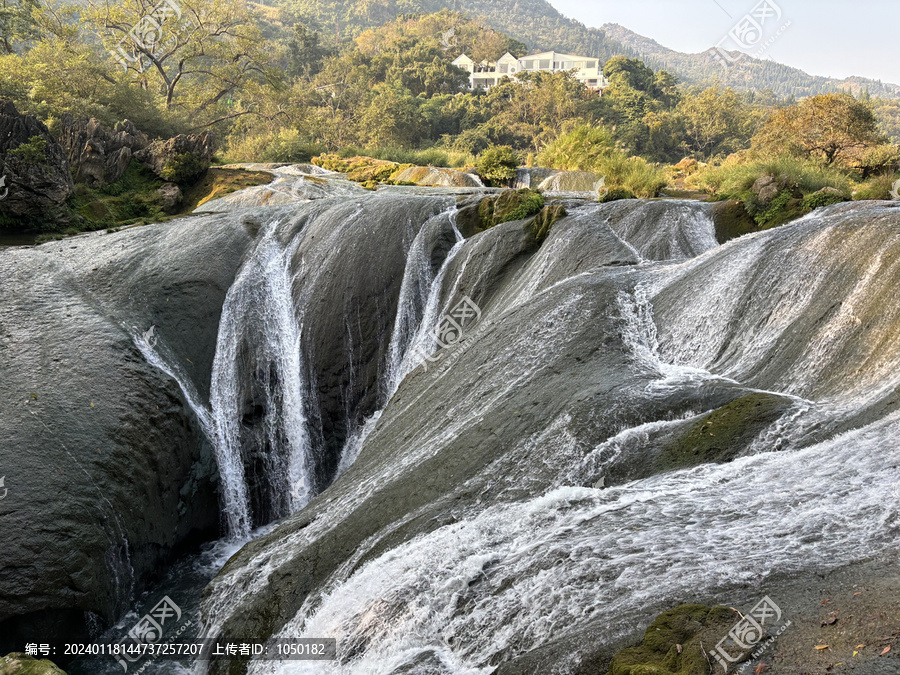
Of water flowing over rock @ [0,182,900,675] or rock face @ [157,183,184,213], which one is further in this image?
rock face @ [157,183,184,213]

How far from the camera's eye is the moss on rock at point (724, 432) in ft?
15.6

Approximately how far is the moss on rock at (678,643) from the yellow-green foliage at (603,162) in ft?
44.4

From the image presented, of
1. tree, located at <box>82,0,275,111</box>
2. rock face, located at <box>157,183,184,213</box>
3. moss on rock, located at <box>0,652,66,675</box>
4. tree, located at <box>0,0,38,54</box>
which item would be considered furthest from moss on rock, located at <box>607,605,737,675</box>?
tree, located at <box>0,0,38,54</box>

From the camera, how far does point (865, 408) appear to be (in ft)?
15.1

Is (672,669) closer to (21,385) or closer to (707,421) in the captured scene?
(707,421)

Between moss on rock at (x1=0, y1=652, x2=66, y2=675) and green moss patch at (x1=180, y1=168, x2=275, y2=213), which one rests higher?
green moss patch at (x1=180, y1=168, x2=275, y2=213)

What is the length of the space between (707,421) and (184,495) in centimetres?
778

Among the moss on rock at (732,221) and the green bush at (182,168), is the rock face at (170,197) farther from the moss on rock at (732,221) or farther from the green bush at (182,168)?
the moss on rock at (732,221)

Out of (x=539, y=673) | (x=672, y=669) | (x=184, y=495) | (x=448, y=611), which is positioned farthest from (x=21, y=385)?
(x=672, y=669)

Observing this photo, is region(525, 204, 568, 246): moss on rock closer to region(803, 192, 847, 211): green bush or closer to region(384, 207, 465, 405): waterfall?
region(384, 207, 465, 405): waterfall

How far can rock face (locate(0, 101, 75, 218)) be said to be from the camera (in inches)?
578

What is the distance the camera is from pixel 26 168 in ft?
49.4

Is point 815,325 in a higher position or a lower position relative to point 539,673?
higher

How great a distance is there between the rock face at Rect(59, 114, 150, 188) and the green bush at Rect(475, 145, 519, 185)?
45.1 feet
